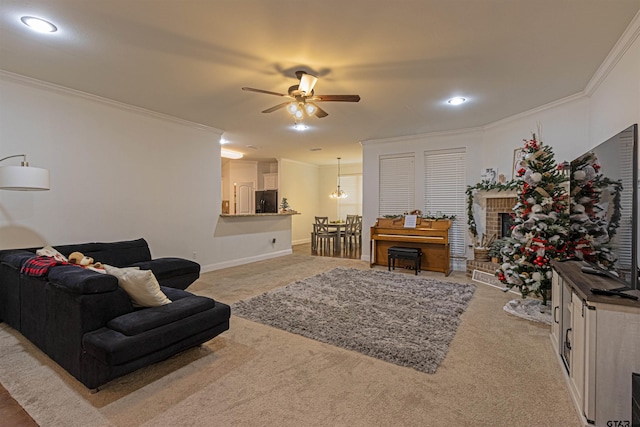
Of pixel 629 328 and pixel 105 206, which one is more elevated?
pixel 105 206

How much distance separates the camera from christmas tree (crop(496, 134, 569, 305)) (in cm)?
314

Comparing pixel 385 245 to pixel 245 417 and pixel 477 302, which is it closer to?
pixel 477 302

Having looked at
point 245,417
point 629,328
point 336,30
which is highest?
point 336,30

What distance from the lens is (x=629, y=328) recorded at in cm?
153

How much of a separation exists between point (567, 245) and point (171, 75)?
4.61 m

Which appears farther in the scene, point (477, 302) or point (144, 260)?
point (144, 260)

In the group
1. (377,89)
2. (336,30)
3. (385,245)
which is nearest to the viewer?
(336,30)

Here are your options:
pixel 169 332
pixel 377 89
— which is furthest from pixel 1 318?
pixel 377 89

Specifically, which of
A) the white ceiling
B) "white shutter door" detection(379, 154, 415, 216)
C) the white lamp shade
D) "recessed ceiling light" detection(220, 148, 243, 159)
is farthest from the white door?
the white lamp shade

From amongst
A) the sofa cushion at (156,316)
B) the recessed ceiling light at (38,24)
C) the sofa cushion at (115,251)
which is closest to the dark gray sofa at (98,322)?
the sofa cushion at (156,316)

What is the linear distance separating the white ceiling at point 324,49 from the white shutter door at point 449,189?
5.00 feet

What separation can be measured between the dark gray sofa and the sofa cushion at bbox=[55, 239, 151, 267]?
0.84m

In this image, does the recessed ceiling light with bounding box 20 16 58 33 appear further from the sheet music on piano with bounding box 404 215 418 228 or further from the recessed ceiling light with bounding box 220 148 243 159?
the sheet music on piano with bounding box 404 215 418 228

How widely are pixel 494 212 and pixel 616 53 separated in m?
2.81
